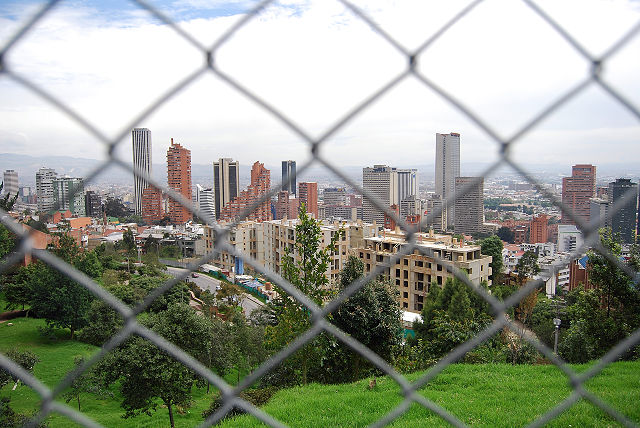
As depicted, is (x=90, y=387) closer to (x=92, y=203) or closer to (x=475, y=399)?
(x=475, y=399)

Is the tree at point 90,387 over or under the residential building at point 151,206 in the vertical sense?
under

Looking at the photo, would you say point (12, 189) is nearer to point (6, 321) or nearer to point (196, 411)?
point (196, 411)

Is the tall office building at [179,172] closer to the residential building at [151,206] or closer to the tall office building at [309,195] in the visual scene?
the residential building at [151,206]

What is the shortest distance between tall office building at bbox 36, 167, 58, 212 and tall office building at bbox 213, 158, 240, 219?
0.52 ft

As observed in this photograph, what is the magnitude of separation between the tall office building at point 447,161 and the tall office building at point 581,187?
139 mm

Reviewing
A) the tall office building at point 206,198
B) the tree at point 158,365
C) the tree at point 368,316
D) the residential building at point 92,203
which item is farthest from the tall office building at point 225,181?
the tree at point 158,365

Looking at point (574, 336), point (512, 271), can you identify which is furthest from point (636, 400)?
point (512, 271)

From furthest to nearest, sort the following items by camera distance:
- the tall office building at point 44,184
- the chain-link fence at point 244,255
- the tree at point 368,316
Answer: the tree at point 368,316 < the tall office building at point 44,184 < the chain-link fence at point 244,255

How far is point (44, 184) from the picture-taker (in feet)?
1.56

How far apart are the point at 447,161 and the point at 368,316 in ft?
12.8

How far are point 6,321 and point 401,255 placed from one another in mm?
7534

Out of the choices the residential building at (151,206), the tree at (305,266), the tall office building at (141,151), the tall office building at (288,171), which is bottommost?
the tree at (305,266)

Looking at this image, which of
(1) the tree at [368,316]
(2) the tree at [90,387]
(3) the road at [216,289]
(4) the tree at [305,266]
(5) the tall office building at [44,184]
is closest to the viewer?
(5) the tall office building at [44,184]

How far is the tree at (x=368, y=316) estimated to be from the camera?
418cm
